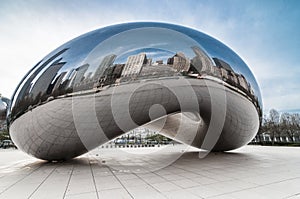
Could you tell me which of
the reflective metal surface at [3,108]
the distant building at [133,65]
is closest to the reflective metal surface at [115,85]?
the distant building at [133,65]

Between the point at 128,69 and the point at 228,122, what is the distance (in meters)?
4.48

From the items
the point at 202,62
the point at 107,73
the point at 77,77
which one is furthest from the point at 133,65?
the point at 202,62

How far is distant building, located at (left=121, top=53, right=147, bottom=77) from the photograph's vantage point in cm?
539

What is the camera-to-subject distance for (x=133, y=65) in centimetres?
542

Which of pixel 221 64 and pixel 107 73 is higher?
pixel 221 64

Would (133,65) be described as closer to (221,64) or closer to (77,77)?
(77,77)

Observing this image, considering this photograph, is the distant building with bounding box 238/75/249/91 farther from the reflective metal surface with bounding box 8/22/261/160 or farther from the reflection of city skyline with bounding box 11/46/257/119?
the reflection of city skyline with bounding box 11/46/257/119

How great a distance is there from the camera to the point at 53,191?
12.2 ft

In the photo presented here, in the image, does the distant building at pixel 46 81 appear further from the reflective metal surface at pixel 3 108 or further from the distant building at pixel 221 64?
the distant building at pixel 221 64

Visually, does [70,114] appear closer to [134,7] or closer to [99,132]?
[99,132]

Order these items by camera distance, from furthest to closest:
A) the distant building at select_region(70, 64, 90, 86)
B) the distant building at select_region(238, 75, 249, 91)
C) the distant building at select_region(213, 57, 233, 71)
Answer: the distant building at select_region(238, 75, 249, 91)
the distant building at select_region(213, 57, 233, 71)
the distant building at select_region(70, 64, 90, 86)

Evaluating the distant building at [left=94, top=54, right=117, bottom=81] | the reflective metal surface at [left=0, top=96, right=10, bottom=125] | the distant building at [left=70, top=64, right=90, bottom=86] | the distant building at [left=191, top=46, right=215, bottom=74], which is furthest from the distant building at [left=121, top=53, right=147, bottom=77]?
the reflective metal surface at [left=0, top=96, right=10, bottom=125]

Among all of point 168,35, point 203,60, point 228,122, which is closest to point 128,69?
point 168,35

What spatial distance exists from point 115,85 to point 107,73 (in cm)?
39
